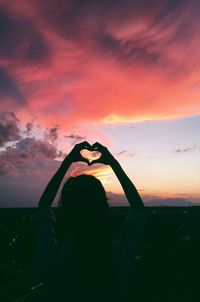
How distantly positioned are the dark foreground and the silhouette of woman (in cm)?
22

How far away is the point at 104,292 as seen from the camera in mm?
2586

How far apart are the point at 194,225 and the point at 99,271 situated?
32265mm

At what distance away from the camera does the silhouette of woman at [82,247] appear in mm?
2561

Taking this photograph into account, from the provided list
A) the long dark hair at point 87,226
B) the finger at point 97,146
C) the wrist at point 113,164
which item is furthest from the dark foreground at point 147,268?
the finger at point 97,146

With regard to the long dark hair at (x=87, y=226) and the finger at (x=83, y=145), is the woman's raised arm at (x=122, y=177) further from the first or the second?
the long dark hair at (x=87, y=226)

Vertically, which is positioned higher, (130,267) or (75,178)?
(75,178)

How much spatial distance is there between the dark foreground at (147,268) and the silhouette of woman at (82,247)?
0.72ft

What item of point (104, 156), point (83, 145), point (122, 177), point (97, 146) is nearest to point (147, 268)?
point (122, 177)

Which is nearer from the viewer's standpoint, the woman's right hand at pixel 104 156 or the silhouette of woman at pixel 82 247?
the silhouette of woman at pixel 82 247

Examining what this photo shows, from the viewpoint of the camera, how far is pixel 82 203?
2.75m

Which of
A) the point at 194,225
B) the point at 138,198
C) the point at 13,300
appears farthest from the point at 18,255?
the point at 138,198

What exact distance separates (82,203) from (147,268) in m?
13.3

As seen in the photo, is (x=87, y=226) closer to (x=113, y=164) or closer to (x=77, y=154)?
(x=77, y=154)

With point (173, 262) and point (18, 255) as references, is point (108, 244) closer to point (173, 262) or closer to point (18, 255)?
point (173, 262)
